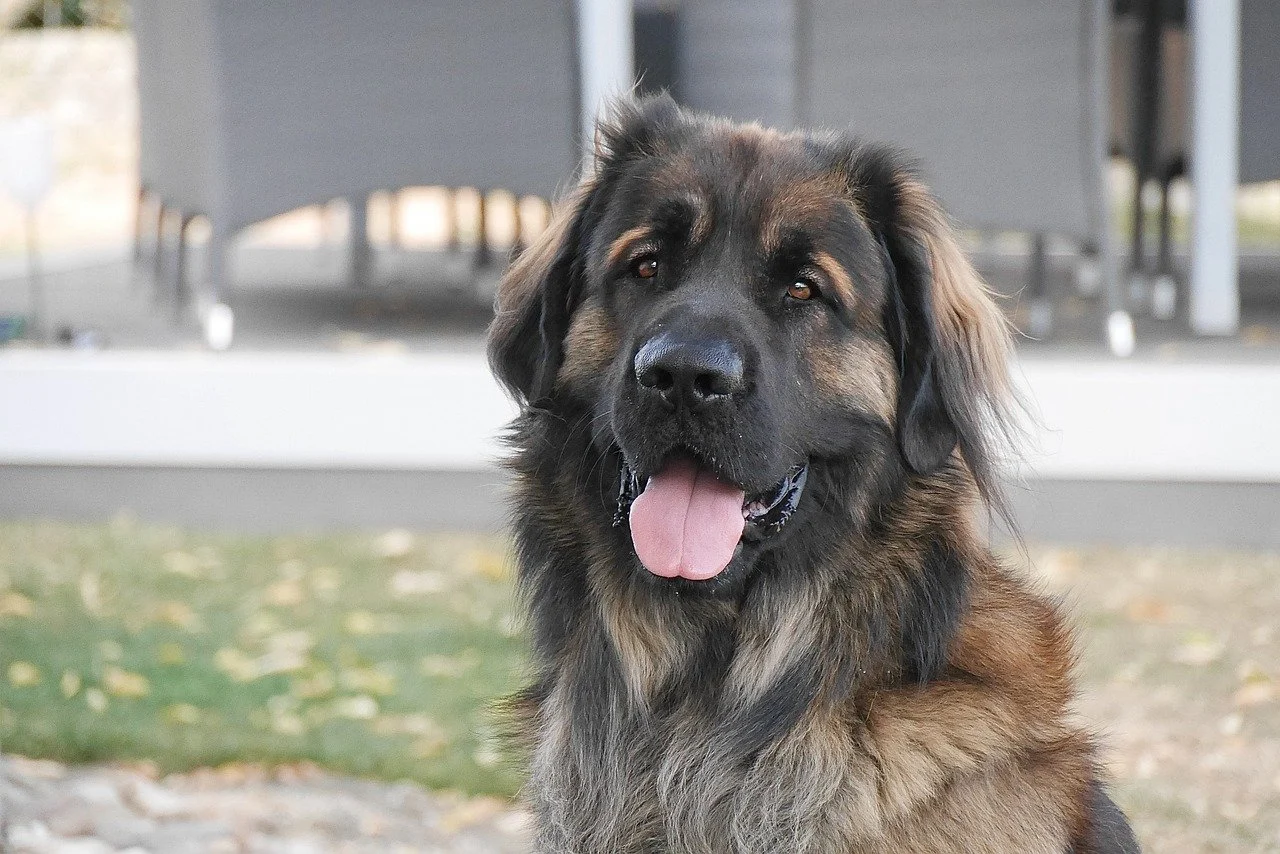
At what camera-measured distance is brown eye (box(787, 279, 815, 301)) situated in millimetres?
2584

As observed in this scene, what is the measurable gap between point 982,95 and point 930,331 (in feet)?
9.69

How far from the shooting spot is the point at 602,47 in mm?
5625

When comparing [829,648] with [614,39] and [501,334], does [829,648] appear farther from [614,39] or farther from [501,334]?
[614,39]

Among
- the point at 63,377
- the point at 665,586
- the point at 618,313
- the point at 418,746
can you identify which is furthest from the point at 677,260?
the point at 63,377

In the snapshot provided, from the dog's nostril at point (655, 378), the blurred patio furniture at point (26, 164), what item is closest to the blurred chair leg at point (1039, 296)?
the dog's nostril at point (655, 378)

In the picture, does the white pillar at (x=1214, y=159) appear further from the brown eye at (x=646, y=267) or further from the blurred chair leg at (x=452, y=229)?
the blurred chair leg at (x=452, y=229)

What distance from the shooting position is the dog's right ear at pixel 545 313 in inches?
110

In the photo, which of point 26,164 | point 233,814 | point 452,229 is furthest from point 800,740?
point 452,229

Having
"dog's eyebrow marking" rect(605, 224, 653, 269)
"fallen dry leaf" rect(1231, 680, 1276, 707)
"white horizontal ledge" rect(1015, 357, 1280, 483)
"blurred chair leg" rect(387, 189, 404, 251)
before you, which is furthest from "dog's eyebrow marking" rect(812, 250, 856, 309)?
"blurred chair leg" rect(387, 189, 404, 251)

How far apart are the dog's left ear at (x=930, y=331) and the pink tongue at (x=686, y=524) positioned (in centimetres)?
34

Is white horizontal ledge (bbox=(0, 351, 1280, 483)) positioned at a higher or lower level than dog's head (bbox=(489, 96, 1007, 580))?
lower

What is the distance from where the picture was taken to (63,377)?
17.3 ft

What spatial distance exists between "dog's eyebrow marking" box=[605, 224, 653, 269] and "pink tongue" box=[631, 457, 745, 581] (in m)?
0.40

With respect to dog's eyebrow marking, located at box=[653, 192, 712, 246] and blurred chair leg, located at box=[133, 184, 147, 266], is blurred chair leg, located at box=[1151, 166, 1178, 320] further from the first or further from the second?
blurred chair leg, located at box=[133, 184, 147, 266]
